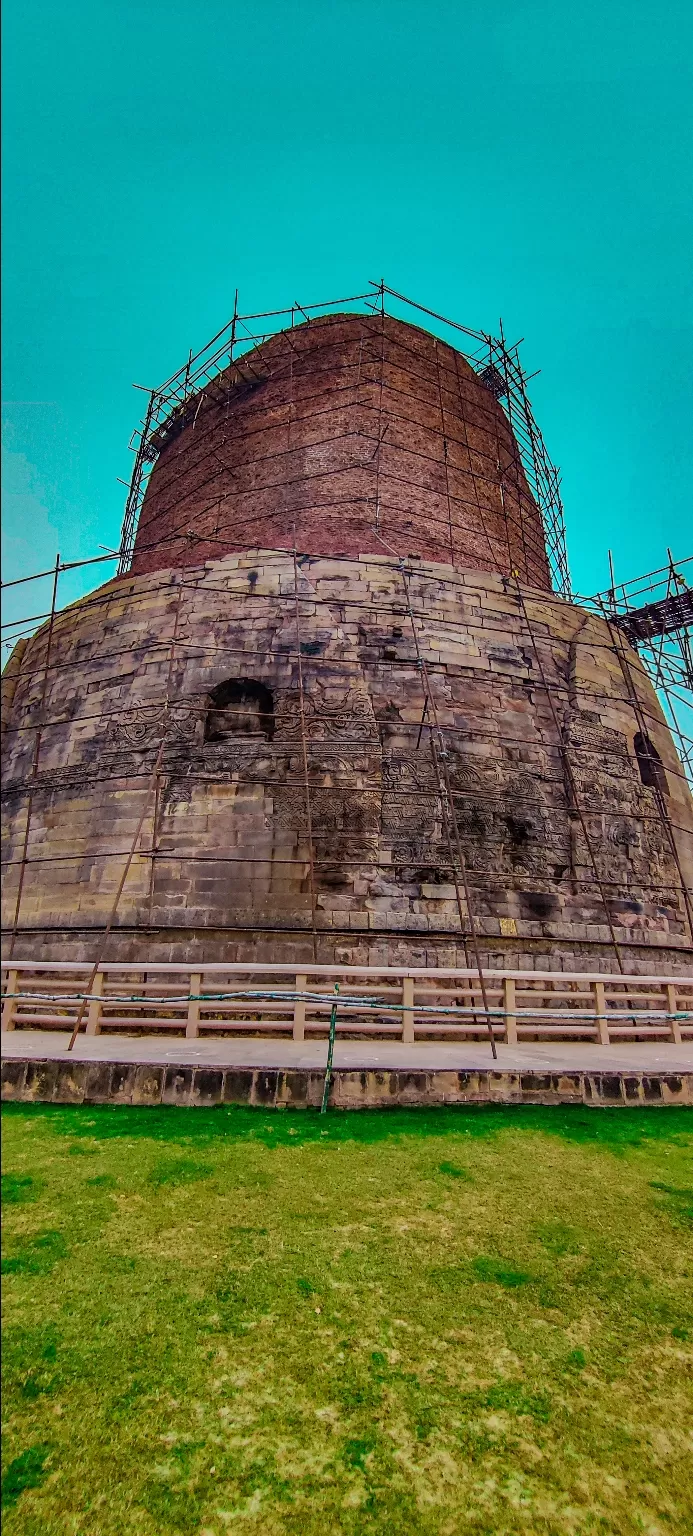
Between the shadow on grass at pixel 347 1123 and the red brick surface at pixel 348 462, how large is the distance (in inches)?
321

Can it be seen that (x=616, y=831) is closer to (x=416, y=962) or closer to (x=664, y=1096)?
(x=416, y=962)

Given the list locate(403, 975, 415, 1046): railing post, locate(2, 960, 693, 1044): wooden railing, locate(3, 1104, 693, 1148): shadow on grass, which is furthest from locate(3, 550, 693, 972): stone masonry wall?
locate(3, 1104, 693, 1148): shadow on grass

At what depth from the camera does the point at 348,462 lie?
38.0 ft

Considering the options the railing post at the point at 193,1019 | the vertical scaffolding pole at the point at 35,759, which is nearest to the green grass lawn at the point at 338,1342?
the railing post at the point at 193,1019

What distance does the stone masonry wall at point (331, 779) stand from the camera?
794 centimetres

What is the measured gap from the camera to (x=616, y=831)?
9.40 metres

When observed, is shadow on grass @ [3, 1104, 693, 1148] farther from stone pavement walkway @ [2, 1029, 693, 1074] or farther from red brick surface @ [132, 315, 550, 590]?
red brick surface @ [132, 315, 550, 590]

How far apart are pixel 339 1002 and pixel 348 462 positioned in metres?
9.54

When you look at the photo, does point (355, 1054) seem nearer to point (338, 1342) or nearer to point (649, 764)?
point (338, 1342)

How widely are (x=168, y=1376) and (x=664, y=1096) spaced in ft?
13.9

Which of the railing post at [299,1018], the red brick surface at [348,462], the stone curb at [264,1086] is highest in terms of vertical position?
the red brick surface at [348,462]

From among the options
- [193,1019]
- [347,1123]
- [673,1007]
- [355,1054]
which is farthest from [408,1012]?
[673,1007]

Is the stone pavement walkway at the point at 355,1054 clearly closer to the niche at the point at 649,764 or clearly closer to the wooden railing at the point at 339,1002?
the wooden railing at the point at 339,1002

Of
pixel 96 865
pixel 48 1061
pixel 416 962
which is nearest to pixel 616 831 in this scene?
pixel 416 962
